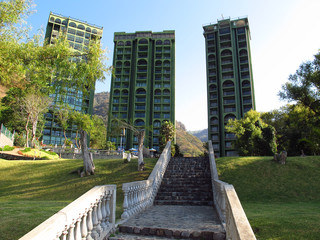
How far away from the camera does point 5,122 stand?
45281mm

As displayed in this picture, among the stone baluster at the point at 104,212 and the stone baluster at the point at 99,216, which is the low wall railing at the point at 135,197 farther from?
the stone baluster at the point at 99,216

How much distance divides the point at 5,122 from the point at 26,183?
35.8 m

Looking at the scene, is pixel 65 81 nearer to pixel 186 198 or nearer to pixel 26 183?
pixel 186 198

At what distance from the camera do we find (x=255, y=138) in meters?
28.8

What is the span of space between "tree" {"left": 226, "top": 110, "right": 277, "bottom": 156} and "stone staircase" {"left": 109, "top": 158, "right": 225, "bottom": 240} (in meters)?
12.9

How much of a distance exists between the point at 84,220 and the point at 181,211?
198 inches

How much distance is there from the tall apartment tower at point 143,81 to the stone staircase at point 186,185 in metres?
45.6

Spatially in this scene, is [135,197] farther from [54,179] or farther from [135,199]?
[54,179]

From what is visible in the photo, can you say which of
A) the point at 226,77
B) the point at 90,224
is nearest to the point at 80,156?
the point at 90,224

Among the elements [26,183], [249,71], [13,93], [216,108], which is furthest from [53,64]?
[249,71]

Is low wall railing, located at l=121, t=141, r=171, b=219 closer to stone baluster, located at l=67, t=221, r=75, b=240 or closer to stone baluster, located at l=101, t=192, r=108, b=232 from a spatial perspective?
stone baluster, located at l=101, t=192, r=108, b=232

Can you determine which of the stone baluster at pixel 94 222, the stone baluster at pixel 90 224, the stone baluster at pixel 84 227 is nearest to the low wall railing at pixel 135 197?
the stone baluster at pixel 94 222

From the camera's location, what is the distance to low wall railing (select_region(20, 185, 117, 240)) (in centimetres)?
269

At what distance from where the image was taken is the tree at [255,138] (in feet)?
89.1
